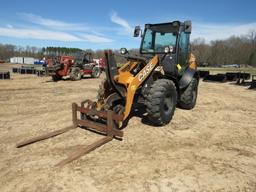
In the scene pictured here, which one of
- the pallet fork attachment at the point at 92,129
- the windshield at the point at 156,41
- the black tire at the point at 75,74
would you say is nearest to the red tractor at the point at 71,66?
the black tire at the point at 75,74

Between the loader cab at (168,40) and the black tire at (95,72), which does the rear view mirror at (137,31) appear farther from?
the black tire at (95,72)

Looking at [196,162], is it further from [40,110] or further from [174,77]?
[40,110]

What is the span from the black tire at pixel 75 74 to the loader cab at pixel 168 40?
10113 millimetres

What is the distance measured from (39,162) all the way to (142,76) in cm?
275

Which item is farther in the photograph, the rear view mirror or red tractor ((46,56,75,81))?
red tractor ((46,56,75,81))

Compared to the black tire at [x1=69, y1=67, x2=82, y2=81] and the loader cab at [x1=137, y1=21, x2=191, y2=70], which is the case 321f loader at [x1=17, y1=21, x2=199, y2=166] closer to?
the loader cab at [x1=137, y1=21, x2=191, y2=70]

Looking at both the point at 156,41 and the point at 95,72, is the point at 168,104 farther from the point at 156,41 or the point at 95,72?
the point at 95,72

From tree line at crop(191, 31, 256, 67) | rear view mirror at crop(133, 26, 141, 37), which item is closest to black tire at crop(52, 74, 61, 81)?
rear view mirror at crop(133, 26, 141, 37)

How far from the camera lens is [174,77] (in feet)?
21.0

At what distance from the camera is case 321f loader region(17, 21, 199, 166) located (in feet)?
16.0

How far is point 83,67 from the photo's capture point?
17.4 m

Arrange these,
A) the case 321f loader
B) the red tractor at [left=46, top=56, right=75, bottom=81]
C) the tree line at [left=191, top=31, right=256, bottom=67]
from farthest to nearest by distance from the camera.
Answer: the tree line at [left=191, top=31, right=256, bottom=67] < the red tractor at [left=46, top=56, right=75, bottom=81] < the case 321f loader

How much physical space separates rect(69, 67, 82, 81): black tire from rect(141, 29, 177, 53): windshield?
10.2m

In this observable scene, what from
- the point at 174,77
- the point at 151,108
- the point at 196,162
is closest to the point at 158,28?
the point at 174,77
